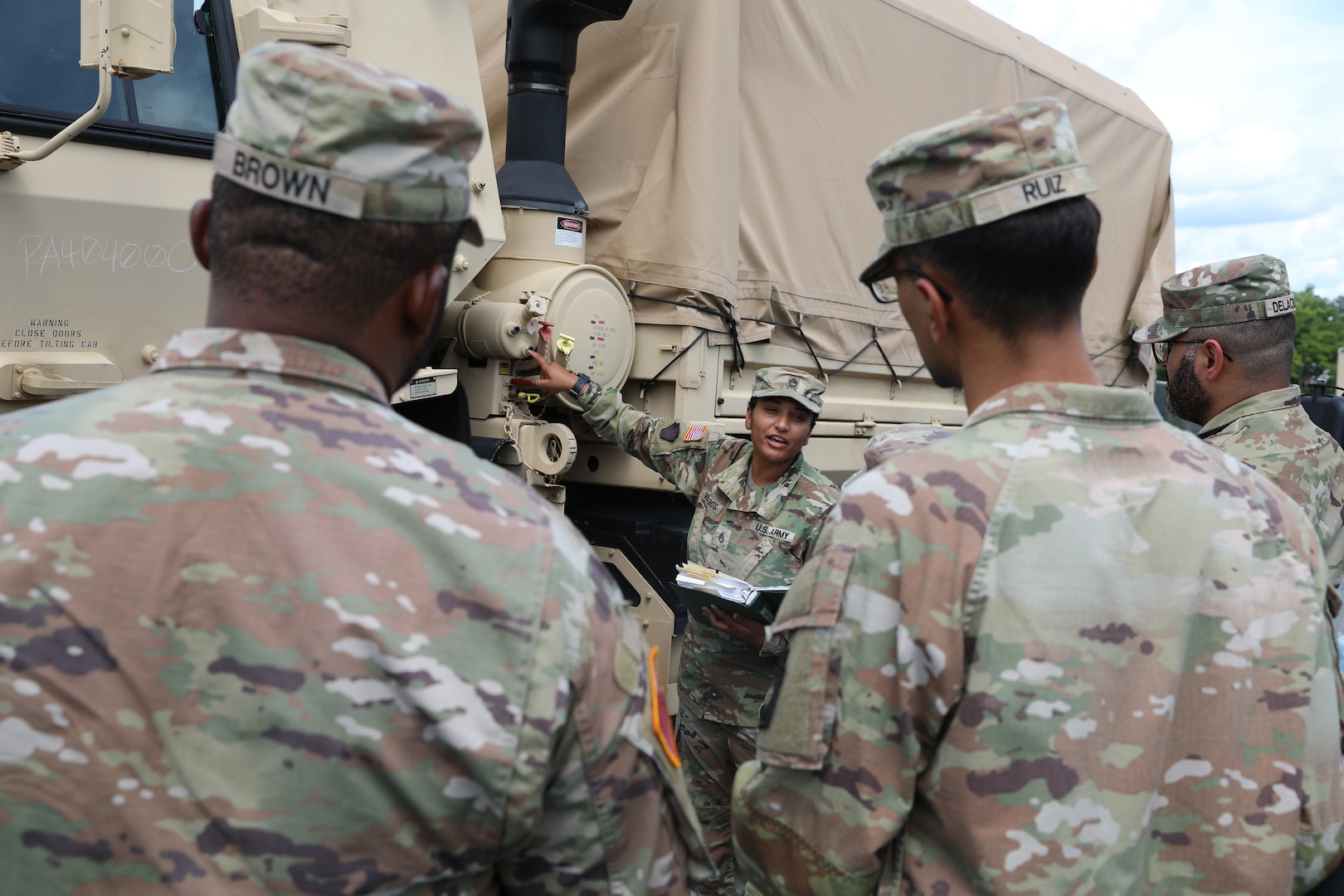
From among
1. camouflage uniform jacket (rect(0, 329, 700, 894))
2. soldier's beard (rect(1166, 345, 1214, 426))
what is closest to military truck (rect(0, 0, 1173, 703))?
camouflage uniform jacket (rect(0, 329, 700, 894))

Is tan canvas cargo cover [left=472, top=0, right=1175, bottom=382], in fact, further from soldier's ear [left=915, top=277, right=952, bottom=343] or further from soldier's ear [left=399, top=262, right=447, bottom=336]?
soldier's ear [left=399, top=262, right=447, bottom=336]

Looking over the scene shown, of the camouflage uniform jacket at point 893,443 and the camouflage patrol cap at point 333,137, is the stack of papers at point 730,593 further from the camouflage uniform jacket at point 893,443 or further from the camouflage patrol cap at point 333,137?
the camouflage patrol cap at point 333,137

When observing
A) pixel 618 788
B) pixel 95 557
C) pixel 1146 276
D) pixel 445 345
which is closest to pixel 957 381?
Answer: pixel 618 788

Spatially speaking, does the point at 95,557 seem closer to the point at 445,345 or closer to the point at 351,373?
the point at 351,373

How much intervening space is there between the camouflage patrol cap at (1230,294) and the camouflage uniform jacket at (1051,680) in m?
1.57

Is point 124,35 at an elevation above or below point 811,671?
above

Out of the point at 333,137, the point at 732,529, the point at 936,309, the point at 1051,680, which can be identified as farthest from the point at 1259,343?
the point at 333,137

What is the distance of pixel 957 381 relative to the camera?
1469mm

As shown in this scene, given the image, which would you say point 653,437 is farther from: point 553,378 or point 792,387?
point 792,387

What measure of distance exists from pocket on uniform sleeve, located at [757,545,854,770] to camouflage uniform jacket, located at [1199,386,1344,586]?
1.85m

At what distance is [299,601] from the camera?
999 mm

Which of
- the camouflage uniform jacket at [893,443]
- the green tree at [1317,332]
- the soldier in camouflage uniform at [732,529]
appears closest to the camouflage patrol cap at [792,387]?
the soldier in camouflage uniform at [732,529]

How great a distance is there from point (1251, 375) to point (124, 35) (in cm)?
262

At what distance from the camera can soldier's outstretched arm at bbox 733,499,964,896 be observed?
1.27m
